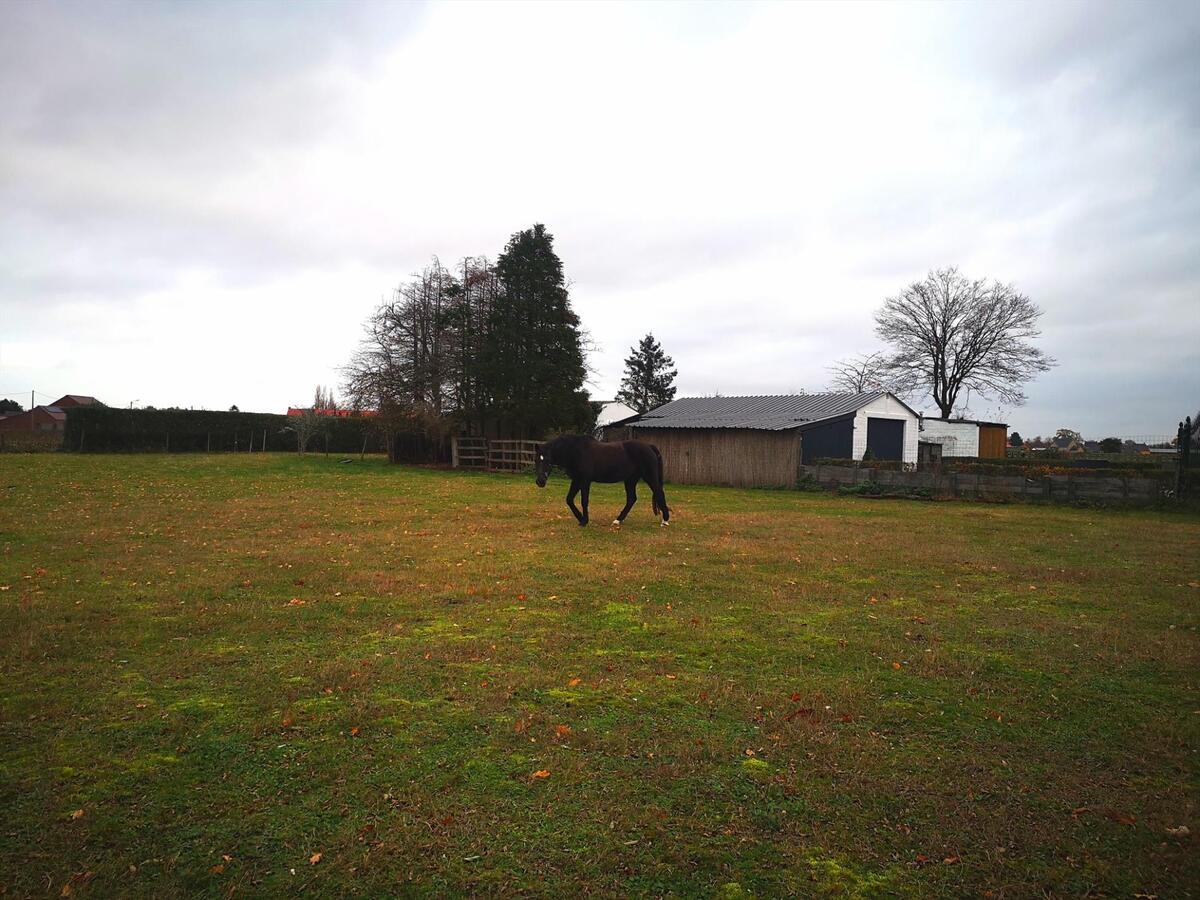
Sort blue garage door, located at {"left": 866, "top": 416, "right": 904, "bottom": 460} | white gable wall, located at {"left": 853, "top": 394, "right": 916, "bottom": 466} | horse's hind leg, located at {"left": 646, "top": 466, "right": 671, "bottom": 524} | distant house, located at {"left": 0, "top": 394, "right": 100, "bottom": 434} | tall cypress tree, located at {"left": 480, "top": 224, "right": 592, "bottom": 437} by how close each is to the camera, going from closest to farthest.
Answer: horse's hind leg, located at {"left": 646, "top": 466, "right": 671, "bottom": 524}
white gable wall, located at {"left": 853, "top": 394, "right": 916, "bottom": 466}
blue garage door, located at {"left": 866, "top": 416, "right": 904, "bottom": 460}
tall cypress tree, located at {"left": 480, "top": 224, "right": 592, "bottom": 437}
distant house, located at {"left": 0, "top": 394, "right": 100, "bottom": 434}

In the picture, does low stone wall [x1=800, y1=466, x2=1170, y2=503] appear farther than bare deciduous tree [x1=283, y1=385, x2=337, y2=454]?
No

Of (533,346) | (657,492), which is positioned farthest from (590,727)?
(533,346)

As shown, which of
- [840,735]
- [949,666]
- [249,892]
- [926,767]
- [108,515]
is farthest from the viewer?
[108,515]

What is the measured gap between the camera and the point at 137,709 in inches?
181

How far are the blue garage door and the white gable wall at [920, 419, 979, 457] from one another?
5.22 m

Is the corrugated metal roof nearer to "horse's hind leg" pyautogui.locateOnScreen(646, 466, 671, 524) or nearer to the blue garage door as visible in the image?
the blue garage door

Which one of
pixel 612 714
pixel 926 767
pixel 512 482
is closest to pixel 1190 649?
pixel 926 767

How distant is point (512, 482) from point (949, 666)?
73.9ft

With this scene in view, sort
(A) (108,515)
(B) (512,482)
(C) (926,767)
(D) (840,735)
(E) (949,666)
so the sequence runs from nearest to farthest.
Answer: (C) (926,767) < (D) (840,735) < (E) (949,666) < (A) (108,515) < (B) (512,482)

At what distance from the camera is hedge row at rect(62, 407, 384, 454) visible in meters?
37.5

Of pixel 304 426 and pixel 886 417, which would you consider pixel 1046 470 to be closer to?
pixel 886 417

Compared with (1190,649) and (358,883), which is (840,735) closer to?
(358,883)

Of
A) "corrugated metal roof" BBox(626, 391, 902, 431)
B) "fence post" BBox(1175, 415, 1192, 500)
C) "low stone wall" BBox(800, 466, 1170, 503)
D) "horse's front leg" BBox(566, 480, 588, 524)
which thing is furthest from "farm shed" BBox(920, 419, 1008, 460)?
"horse's front leg" BBox(566, 480, 588, 524)

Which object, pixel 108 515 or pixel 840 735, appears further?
pixel 108 515
